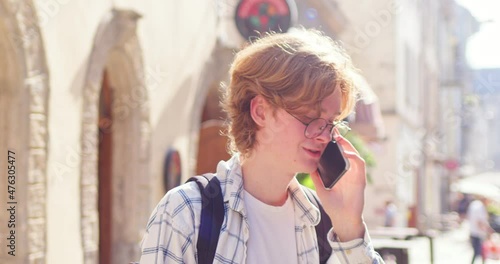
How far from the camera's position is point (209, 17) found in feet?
39.2

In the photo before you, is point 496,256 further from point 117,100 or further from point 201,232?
point 201,232

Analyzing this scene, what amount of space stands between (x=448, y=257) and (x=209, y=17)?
33.3 ft

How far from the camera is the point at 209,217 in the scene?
7.70ft

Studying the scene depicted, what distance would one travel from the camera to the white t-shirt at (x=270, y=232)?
7.98ft

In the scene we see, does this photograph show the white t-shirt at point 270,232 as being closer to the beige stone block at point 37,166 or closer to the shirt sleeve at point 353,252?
the shirt sleeve at point 353,252

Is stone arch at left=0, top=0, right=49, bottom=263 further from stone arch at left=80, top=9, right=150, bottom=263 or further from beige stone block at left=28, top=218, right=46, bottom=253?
stone arch at left=80, top=9, right=150, bottom=263

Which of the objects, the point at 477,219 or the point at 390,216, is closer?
the point at 477,219

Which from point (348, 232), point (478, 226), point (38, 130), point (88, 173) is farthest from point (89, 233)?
point (478, 226)

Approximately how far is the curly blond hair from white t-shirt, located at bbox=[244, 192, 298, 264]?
0.17 m

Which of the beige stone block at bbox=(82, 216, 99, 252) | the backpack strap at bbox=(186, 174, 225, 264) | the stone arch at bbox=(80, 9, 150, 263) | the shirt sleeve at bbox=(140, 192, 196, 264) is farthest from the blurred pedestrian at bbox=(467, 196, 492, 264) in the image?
the shirt sleeve at bbox=(140, 192, 196, 264)

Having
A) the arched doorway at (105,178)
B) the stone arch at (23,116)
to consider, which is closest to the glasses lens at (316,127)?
the stone arch at (23,116)

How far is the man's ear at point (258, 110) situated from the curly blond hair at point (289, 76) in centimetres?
2

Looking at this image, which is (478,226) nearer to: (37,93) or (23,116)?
(37,93)

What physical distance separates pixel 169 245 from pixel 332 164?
51 centimetres
